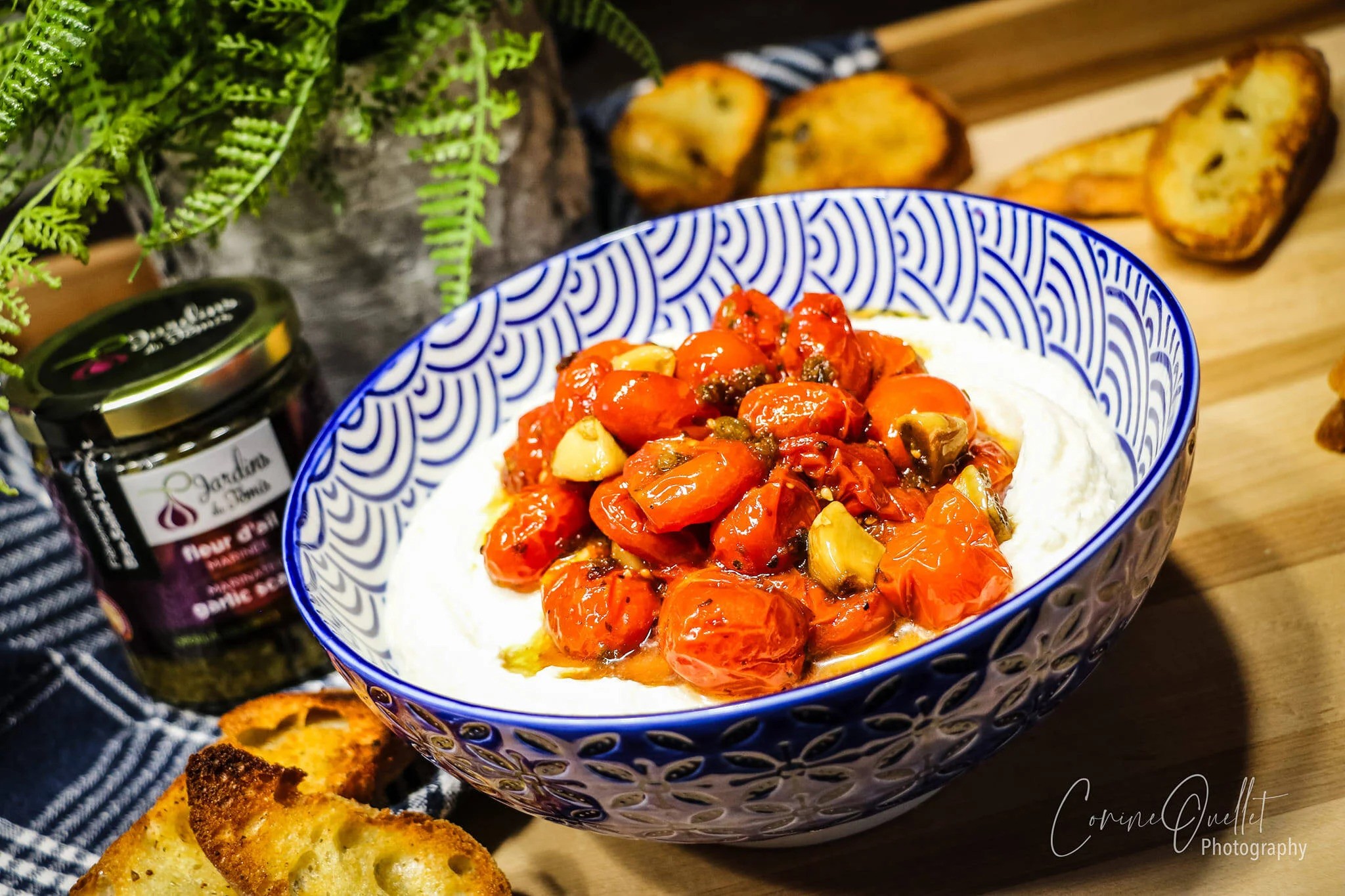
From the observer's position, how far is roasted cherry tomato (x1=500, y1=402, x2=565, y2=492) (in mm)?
1688

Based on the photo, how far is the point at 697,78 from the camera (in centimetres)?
277

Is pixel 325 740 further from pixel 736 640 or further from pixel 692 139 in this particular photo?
pixel 692 139

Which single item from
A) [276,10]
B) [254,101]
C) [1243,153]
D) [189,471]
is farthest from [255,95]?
[1243,153]

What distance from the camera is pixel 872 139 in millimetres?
Answer: 2639

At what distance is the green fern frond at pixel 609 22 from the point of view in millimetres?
2189

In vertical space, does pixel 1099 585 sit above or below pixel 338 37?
below

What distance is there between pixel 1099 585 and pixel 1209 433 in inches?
39.8

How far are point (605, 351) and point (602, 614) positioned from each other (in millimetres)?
560

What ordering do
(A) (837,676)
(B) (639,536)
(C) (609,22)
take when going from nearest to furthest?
(A) (837,676) < (B) (639,536) < (C) (609,22)

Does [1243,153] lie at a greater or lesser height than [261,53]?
lesser

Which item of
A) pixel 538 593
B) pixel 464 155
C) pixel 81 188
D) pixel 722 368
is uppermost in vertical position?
pixel 81 188

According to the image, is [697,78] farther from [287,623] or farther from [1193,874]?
[1193,874]

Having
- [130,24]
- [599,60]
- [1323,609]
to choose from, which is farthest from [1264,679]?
[599,60]

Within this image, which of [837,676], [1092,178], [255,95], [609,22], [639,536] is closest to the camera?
[837,676]
